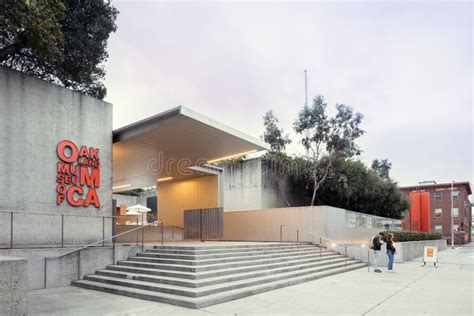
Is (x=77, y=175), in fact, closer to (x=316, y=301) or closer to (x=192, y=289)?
(x=192, y=289)

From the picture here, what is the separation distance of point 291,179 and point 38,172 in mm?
19900

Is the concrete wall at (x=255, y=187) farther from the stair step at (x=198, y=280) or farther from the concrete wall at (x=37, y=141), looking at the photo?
the concrete wall at (x=37, y=141)

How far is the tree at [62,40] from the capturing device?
11039 millimetres

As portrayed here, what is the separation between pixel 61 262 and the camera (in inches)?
458

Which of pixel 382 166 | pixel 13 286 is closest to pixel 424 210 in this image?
pixel 382 166

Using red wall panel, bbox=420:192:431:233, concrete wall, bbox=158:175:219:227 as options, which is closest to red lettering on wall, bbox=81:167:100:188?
concrete wall, bbox=158:175:219:227

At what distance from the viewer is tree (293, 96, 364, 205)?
27.0 meters

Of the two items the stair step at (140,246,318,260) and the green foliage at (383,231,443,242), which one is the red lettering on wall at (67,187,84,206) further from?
the green foliage at (383,231,443,242)

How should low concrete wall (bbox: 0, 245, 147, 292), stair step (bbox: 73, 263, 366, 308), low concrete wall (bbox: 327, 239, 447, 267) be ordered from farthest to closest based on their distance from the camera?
low concrete wall (bbox: 327, 239, 447, 267), low concrete wall (bbox: 0, 245, 147, 292), stair step (bbox: 73, 263, 366, 308)

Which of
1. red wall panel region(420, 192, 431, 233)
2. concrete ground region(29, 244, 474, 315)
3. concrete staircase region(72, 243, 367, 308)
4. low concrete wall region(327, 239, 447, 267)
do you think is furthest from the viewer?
red wall panel region(420, 192, 431, 233)

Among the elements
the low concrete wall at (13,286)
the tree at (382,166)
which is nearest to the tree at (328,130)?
the low concrete wall at (13,286)

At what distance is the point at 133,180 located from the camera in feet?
87.2

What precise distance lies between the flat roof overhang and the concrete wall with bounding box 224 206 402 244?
13.5ft

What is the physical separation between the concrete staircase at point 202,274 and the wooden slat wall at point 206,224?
6730 mm
